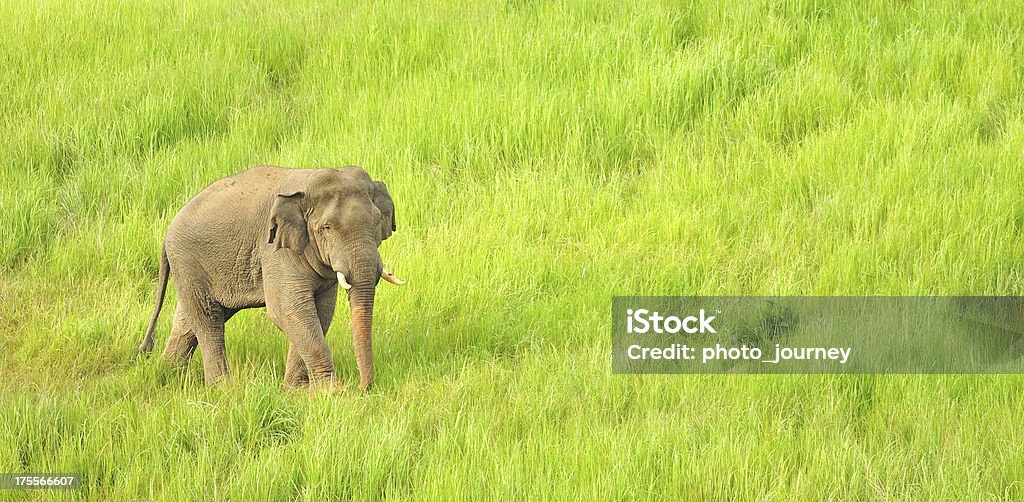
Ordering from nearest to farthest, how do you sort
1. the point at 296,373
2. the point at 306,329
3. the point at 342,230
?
the point at 342,230
the point at 306,329
the point at 296,373

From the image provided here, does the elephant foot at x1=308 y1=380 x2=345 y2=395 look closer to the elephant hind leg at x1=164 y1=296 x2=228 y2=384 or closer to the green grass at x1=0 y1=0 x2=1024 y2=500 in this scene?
the green grass at x1=0 y1=0 x2=1024 y2=500

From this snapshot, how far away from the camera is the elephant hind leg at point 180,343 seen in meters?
6.99

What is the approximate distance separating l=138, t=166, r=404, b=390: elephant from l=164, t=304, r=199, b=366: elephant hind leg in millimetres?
79

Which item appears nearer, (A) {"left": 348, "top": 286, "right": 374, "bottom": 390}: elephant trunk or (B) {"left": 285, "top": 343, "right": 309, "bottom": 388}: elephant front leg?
(A) {"left": 348, "top": 286, "right": 374, "bottom": 390}: elephant trunk

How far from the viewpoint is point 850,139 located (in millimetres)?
8812

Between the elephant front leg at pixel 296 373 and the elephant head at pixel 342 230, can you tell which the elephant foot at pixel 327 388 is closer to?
the elephant head at pixel 342 230

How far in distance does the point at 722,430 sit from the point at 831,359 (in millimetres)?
1105

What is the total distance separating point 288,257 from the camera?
6.21m

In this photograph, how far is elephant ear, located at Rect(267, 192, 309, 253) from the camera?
607 cm

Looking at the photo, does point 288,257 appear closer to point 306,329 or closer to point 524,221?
point 306,329

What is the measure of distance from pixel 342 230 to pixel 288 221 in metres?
0.30

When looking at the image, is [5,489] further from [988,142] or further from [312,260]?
[988,142]
